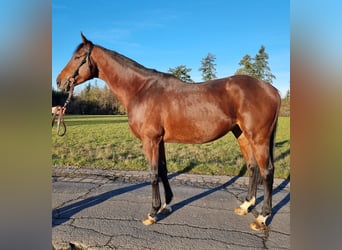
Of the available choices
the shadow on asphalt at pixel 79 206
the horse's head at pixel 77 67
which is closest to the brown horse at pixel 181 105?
the horse's head at pixel 77 67

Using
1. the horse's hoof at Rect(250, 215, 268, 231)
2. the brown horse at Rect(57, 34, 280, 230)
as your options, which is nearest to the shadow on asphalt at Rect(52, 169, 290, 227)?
the horse's hoof at Rect(250, 215, 268, 231)

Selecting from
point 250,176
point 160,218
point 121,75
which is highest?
point 121,75

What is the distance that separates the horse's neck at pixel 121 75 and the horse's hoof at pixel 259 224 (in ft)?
7.64

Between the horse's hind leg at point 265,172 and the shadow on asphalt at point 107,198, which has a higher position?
the horse's hind leg at point 265,172

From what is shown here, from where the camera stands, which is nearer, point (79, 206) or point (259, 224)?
point (259, 224)

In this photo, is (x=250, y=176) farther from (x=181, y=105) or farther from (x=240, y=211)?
(x=181, y=105)

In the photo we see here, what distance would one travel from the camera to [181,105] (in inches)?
124

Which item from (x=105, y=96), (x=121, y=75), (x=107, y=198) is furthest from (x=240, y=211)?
(x=105, y=96)

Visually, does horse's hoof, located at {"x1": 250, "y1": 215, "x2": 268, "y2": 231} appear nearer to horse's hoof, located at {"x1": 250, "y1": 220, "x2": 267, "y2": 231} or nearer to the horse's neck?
horse's hoof, located at {"x1": 250, "y1": 220, "x2": 267, "y2": 231}

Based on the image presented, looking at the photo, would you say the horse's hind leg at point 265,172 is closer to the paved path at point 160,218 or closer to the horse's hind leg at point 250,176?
the paved path at point 160,218

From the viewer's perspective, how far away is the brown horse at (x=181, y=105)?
3.07 metres

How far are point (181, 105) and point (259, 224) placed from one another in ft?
6.00

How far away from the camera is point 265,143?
3.04m
